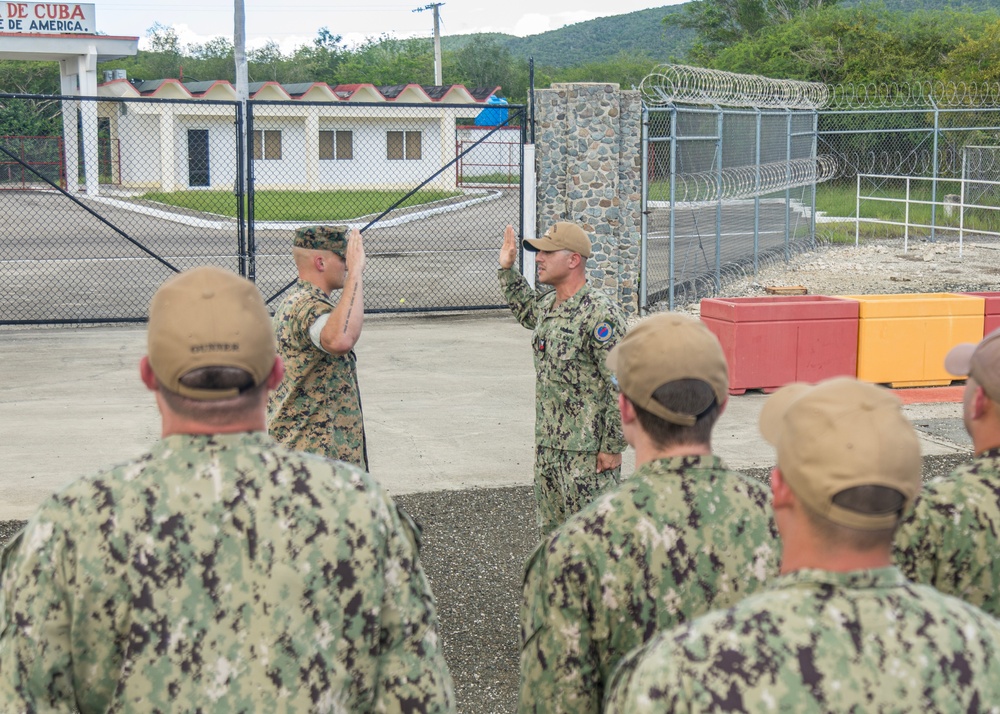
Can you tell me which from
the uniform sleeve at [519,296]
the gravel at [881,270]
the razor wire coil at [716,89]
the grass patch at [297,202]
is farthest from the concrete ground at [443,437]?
the grass patch at [297,202]

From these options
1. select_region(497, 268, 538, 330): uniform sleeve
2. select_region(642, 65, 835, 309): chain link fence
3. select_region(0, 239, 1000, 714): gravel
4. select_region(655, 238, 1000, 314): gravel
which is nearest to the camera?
select_region(0, 239, 1000, 714): gravel

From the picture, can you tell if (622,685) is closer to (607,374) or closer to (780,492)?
(780,492)

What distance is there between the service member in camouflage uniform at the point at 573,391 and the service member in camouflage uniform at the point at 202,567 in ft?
9.15

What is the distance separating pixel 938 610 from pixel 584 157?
39.9 feet

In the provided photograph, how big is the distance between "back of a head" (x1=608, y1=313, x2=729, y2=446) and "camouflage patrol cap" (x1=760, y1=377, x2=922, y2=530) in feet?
2.09

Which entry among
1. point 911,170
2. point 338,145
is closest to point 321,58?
point 338,145

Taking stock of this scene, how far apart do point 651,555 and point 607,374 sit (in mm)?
2513

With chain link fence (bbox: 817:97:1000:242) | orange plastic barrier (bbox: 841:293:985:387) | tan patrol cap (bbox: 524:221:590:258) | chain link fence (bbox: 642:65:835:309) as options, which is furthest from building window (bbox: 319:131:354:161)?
tan patrol cap (bbox: 524:221:590:258)

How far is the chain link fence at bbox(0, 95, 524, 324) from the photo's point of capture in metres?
15.3

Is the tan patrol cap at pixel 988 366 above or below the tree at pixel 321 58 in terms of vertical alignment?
below

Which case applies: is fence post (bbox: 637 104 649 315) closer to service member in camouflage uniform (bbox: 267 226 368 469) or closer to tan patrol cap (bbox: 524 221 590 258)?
tan patrol cap (bbox: 524 221 590 258)

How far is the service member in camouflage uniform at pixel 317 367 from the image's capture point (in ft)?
15.0

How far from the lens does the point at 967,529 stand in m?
2.61

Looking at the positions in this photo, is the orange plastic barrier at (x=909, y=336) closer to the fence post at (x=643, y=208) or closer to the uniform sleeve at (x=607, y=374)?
the fence post at (x=643, y=208)
